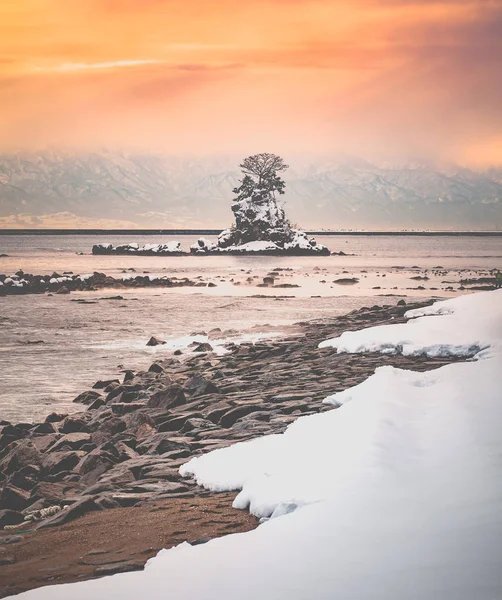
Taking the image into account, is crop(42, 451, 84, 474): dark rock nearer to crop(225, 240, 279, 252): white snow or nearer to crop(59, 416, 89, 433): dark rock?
crop(59, 416, 89, 433): dark rock

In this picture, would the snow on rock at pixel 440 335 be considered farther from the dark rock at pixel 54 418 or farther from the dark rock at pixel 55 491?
the dark rock at pixel 55 491

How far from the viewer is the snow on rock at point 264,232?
8706 cm

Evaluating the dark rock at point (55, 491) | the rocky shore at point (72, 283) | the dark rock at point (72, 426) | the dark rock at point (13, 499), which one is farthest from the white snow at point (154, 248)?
the dark rock at point (13, 499)

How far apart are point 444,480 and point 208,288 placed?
35992mm

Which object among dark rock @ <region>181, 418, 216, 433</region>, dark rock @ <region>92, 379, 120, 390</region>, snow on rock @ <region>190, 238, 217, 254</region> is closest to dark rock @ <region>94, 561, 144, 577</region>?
dark rock @ <region>181, 418, 216, 433</region>

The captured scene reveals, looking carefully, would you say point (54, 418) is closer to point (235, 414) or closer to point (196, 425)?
point (196, 425)

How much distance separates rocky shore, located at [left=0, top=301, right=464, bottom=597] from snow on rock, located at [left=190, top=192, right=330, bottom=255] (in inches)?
2862

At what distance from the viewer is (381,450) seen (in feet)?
18.4

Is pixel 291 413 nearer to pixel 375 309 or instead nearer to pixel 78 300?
pixel 375 309

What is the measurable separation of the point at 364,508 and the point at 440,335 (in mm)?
8919

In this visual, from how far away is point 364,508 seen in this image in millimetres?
4562

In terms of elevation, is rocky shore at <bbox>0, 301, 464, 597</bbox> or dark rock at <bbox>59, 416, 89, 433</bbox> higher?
rocky shore at <bbox>0, 301, 464, 597</bbox>

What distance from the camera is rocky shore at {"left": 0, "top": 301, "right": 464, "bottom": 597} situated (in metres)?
5.14

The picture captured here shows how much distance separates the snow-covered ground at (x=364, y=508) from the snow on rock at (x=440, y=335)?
4247mm
